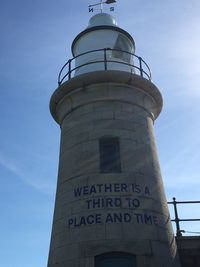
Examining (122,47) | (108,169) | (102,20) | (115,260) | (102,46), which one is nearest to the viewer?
(115,260)

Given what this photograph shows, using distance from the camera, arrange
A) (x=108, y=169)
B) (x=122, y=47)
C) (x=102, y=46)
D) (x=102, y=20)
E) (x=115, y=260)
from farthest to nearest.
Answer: (x=102, y=20) → (x=122, y=47) → (x=102, y=46) → (x=108, y=169) → (x=115, y=260)

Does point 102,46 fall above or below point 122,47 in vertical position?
below

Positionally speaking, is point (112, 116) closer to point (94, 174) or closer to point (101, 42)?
point (94, 174)

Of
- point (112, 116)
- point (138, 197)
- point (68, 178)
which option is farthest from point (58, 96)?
point (138, 197)

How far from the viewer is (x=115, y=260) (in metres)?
9.48

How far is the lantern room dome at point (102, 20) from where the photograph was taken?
49.2 feet

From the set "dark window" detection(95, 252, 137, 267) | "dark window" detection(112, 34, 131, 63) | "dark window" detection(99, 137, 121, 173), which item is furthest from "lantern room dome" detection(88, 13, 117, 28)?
"dark window" detection(95, 252, 137, 267)

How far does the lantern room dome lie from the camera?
15.0 meters

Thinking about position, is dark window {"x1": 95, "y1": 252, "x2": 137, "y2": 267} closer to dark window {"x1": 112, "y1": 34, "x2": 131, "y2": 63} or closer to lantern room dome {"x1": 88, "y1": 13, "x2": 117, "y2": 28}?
dark window {"x1": 112, "y1": 34, "x2": 131, "y2": 63}

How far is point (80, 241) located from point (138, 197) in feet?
7.17

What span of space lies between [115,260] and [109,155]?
11.3 feet

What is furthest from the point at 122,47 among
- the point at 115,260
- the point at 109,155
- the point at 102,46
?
the point at 115,260

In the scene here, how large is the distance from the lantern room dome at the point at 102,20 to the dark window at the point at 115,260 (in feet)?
31.6

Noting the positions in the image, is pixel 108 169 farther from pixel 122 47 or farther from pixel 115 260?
pixel 122 47
